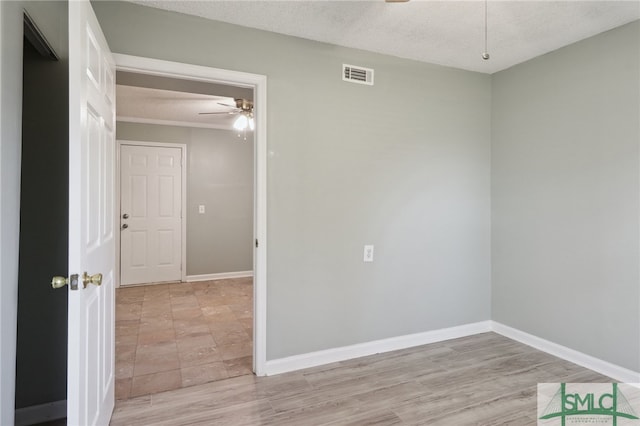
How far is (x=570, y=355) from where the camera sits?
2836 mm

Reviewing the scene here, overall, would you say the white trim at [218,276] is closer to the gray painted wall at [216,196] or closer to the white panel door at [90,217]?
the gray painted wall at [216,196]

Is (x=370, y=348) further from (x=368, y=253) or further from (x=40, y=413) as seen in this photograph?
(x=40, y=413)

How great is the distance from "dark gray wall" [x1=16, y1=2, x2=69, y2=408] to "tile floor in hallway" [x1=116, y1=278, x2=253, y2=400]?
503 millimetres

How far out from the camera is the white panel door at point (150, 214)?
17.6ft

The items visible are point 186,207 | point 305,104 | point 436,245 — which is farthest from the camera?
point 186,207

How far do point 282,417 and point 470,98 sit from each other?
122 inches

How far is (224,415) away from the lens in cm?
212

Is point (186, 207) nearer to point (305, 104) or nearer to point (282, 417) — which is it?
point (305, 104)

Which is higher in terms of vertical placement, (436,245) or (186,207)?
(186,207)

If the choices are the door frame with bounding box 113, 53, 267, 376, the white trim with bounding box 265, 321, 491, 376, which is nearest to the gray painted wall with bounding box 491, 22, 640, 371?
the white trim with bounding box 265, 321, 491, 376

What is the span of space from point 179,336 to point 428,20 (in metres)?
3.36

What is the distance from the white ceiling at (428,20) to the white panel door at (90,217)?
87cm

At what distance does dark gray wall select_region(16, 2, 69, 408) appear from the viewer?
203 centimetres

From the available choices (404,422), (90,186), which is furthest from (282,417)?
(90,186)
